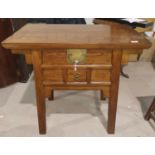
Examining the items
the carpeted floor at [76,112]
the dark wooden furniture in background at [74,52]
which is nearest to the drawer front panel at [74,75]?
the dark wooden furniture in background at [74,52]

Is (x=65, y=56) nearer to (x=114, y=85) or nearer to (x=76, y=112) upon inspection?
(x=114, y=85)

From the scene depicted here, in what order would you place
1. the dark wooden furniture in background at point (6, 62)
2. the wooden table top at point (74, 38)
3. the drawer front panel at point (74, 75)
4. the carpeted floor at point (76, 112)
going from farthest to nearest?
1. the dark wooden furniture in background at point (6, 62)
2. the carpeted floor at point (76, 112)
3. the drawer front panel at point (74, 75)
4. the wooden table top at point (74, 38)

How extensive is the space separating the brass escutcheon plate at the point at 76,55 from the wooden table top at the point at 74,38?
5 centimetres

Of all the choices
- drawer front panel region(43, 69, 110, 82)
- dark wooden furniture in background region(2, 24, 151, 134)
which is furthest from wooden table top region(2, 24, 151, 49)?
drawer front panel region(43, 69, 110, 82)

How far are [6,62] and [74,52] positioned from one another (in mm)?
1208

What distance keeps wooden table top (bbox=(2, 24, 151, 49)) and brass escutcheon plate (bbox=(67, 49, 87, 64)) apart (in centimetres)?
5

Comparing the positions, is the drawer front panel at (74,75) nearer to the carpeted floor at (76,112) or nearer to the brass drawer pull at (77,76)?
the brass drawer pull at (77,76)

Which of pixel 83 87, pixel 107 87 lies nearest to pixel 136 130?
→ pixel 107 87

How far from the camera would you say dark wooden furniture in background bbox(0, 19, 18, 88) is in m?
2.02

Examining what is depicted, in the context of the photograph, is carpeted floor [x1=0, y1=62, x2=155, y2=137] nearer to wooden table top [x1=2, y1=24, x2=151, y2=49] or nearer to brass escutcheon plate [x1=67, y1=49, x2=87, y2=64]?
brass escutcheon plate [x1=67, y1=49, x2=87, y2=64]

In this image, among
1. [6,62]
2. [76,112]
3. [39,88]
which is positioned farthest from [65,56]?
[6,62]

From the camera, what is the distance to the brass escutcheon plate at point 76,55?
1.19 metres
